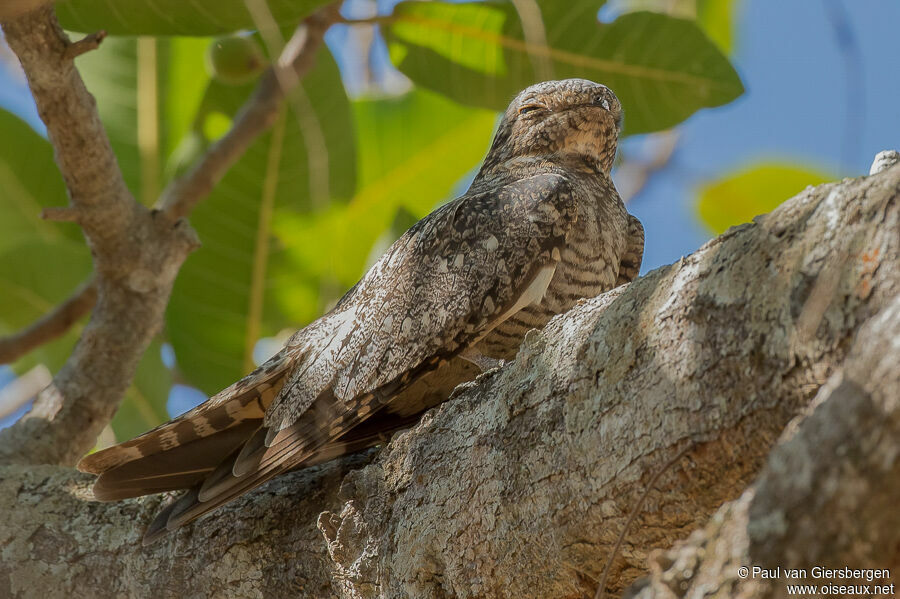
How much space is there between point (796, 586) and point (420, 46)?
3421 millimetres

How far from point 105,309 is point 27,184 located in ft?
4.70

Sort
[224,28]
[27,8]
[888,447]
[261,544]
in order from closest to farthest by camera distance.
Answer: [888,447] → [27,8] → [261,544] → [224,28]

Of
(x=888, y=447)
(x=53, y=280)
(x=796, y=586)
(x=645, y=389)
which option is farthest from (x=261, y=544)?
(x=53, y=280)

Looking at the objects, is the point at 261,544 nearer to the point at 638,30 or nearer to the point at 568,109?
the point at 568,109

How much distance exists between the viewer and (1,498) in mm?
2986

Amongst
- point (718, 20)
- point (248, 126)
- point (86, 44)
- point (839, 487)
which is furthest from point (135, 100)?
point (839, 487)

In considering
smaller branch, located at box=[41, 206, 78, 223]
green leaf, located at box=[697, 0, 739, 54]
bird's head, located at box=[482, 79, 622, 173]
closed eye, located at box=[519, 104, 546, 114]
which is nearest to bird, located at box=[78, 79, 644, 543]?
bird's head, located at box=[482, 79, 622, 173]

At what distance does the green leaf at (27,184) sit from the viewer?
15.4 ft

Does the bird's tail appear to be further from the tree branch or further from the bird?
the tree branch

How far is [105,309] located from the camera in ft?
12.2

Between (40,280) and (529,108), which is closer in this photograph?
(529,108)

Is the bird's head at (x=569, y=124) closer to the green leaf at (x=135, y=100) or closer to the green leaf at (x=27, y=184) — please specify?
the green leaf at (x=135, y=100)

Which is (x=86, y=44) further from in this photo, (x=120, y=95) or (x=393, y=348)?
(x=120, y=95)

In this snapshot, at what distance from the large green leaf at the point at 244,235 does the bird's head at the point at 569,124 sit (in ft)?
3.73
